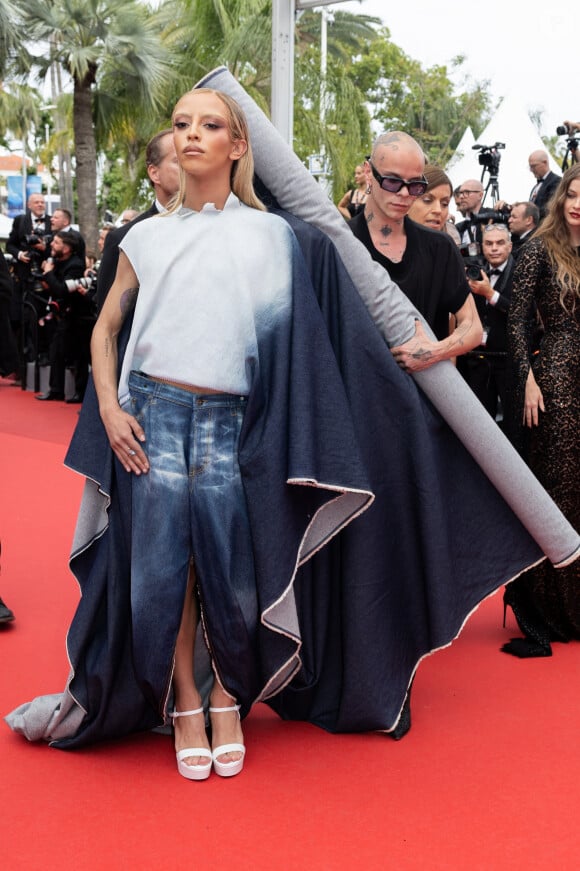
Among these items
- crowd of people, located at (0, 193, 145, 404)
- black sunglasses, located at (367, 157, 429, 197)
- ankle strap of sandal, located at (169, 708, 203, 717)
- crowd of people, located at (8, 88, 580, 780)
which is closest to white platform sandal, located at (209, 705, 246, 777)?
crowd of people, located at (8, 88, 580, 780)

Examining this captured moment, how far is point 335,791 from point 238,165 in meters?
1.79

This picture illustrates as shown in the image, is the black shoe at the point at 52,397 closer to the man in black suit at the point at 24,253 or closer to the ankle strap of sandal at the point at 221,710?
the man in black suit at the point at 24,253

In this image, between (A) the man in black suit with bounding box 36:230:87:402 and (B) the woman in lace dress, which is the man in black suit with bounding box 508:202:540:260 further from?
(A) the man in black suit with bounding box 36:230:87:402

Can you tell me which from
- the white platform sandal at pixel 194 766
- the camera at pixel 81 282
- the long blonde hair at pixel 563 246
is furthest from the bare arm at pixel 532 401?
the camera at pixel 81 282

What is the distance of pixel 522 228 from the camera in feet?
24.6

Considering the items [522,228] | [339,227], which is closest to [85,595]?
[339,227]

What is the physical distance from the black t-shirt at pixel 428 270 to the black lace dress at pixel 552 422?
31.6 inches

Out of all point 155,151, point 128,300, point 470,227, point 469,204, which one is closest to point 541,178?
point 469,204

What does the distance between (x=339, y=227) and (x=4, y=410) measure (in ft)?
27.7

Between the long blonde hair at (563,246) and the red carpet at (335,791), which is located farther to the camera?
the long blonde hair at (563,246)

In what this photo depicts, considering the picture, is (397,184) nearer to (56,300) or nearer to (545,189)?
(545,189)

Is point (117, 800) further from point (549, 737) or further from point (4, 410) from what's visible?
point (4, 410)

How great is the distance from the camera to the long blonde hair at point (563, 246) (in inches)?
172

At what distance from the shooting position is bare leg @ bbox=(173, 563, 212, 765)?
10.2 ft
